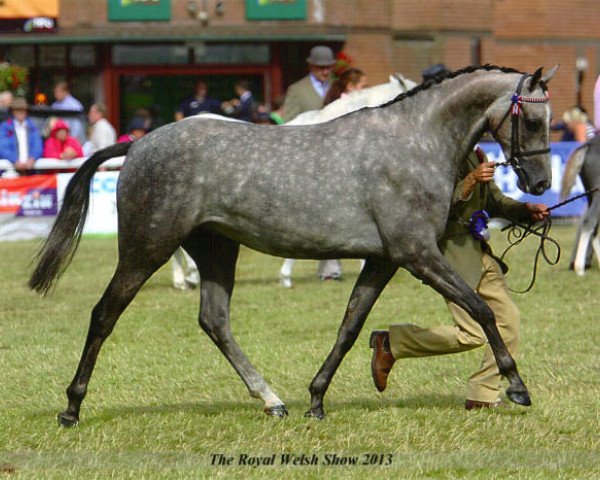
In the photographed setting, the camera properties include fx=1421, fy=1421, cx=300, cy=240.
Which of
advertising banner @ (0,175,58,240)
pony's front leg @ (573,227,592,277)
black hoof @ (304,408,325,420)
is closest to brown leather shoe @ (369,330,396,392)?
black hoof @ (304,408,325,420)

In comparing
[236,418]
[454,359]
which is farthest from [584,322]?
[236,418]

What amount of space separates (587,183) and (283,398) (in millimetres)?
7780

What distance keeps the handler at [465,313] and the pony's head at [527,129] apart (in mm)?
235

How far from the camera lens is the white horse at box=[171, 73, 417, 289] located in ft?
43.5

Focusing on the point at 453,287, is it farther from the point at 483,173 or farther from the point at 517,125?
the point at 517,125

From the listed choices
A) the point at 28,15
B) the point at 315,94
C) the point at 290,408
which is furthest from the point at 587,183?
the point at 28,15

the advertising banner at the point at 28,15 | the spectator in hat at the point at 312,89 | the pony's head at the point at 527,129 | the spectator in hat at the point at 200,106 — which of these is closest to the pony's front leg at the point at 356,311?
the pony's head at the point at 527,129

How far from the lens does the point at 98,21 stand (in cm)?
2827

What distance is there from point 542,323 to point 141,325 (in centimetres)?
330

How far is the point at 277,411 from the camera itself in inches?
309

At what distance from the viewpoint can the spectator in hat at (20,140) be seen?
66.6ft

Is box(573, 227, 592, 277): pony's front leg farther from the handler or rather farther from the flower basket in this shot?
the flower basket

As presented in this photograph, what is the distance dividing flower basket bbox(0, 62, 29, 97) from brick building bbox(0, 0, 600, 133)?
1.84 meters

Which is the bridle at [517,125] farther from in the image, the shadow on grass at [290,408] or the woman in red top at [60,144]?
the woman in red top at [60,144]
